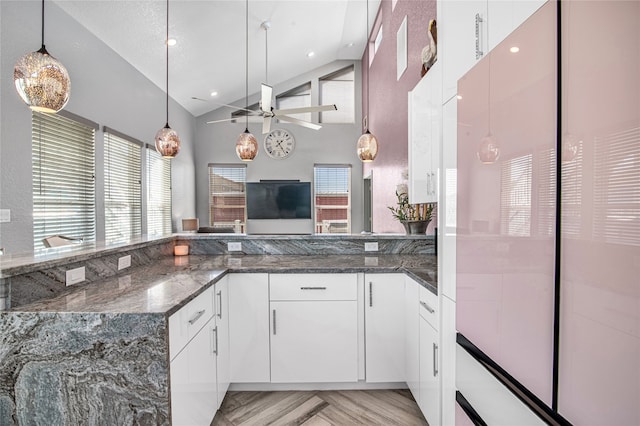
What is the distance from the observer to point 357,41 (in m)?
6.43

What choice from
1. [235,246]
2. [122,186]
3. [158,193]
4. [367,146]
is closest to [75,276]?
[235,246]

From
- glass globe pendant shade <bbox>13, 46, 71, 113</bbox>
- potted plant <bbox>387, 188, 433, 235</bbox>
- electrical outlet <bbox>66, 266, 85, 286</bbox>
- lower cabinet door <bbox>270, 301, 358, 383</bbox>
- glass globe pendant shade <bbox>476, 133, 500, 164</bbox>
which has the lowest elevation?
lower cabinet door <bbox>270, 301, 358, 383</bbox>

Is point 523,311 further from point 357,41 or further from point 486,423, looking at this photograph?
point 357,41

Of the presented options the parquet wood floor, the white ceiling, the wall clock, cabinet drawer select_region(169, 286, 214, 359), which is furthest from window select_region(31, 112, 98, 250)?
the wall clock

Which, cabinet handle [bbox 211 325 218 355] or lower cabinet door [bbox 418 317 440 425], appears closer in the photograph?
lower cabinet door [bbox 418 317 440 425]

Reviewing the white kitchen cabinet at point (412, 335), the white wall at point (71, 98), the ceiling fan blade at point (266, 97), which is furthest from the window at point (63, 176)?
the white kitchen cabinet at point (412, 335)

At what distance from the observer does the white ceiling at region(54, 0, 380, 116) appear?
3557 millimetres

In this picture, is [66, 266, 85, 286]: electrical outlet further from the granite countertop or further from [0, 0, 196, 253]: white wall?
[0, 0, 196, 253]: white wall

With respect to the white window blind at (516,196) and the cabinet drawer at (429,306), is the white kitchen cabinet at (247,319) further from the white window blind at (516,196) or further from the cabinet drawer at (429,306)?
the white window blind at (516,196)

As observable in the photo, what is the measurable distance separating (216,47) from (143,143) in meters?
1.79

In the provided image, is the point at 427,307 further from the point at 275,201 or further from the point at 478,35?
the point at 275,201

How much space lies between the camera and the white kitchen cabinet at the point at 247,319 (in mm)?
2129

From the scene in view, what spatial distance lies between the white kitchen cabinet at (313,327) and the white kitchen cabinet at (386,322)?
0.32 feet

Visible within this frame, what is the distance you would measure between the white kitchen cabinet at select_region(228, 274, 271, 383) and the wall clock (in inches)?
210
